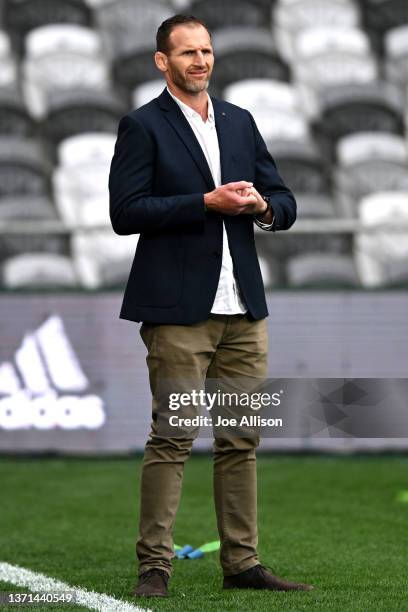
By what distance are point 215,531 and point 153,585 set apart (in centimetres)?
203

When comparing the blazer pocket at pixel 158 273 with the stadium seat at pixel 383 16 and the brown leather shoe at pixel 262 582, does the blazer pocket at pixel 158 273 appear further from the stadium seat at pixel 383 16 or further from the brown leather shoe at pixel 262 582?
the stadium seat at pixel 383 16

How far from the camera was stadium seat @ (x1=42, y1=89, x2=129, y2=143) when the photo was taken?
579 inches

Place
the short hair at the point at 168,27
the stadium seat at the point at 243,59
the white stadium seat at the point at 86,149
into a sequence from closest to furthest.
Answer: the short hair at the point at 168,27 → the white stadium seat at the point at 86,149 → the stadium seat at the point at 243,59

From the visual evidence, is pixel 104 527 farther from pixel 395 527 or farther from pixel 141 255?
pixel 141 255

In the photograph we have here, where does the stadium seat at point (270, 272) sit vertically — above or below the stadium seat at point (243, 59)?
below

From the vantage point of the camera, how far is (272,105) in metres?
14.9

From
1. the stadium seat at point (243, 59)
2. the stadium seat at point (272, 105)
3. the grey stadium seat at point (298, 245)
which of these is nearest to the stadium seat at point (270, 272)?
the grey stadium seat at point (298, 245)

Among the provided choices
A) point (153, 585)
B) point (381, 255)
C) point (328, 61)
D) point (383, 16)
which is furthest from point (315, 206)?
point (153, 585)

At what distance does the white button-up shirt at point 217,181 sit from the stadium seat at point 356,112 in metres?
10.9

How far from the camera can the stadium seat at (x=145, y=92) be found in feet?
50.2

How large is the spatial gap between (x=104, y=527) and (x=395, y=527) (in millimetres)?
1301

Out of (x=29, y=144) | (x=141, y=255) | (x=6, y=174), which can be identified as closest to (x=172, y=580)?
(x=141, y=255)

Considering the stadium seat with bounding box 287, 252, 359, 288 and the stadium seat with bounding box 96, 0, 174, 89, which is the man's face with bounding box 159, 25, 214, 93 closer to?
the stadium seat with bounding box 287, 252, 359, 288

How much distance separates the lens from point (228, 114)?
13.6 ft
